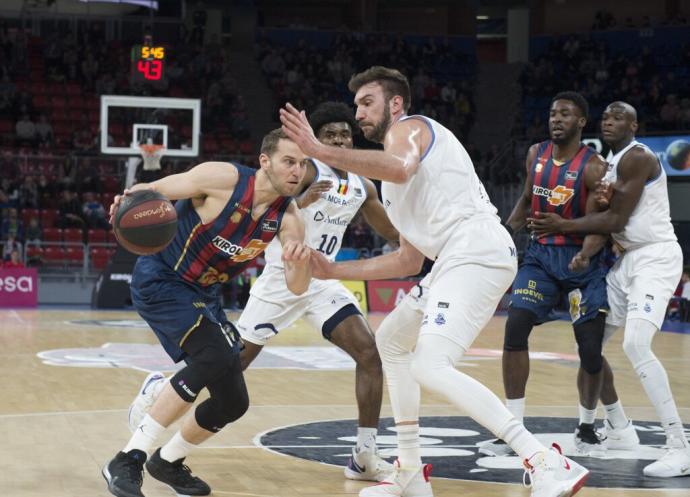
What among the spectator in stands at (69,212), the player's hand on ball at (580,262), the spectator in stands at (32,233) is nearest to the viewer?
the player's hand on ball at (580,262)

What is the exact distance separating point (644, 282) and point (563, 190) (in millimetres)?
767

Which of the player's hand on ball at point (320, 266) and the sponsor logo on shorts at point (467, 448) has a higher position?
the player's hand on ball at point (320, 266)

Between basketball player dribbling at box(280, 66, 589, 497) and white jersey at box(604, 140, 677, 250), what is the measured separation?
1663 millimetres

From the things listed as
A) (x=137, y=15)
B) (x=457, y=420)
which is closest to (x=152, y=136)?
(x=137, y=15)

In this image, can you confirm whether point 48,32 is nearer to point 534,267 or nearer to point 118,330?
point 118,330

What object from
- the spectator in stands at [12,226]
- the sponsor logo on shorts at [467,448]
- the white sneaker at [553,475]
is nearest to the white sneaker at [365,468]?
the sponsor logo on shorts at [467,448]

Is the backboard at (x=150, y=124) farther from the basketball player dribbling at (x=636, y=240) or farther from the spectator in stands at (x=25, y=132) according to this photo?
the basketball player dribbling at (x=636, y=240)

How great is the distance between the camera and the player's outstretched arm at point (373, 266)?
5074 millimetres

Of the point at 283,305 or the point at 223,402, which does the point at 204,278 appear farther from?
the point at 283,305

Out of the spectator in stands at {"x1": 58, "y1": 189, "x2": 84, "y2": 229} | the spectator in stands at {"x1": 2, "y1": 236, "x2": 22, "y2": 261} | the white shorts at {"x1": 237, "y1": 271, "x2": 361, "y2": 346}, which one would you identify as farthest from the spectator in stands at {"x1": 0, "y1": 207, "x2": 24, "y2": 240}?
the white shorts at {"x1": 237, "y1": 271, "x2": 361, "y2": 346}

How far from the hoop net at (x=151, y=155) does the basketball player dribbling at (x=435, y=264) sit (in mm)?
15215

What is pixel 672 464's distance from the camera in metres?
5.70

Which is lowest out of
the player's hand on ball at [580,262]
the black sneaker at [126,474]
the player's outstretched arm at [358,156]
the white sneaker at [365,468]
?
the white sneaker at [365,468]

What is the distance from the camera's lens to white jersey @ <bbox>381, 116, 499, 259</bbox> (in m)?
4.96
